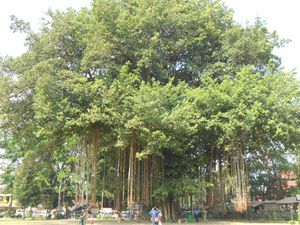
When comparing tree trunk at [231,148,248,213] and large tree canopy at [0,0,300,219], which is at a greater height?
large tree canopy at [0,0,300,219]

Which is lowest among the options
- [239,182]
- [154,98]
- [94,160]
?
[239,182]

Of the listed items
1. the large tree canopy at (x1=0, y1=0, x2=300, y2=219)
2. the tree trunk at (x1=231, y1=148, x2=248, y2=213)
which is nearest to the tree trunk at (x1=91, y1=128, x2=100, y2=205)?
the large tree canopy at (x1=0, y1=0, x2=300, y2=219)

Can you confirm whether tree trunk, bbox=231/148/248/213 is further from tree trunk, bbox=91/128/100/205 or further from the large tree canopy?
tree trunk, bbox=91/128/100/205

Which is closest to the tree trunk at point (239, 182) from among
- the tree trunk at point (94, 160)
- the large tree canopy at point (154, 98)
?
the large tree canopy at point (154, 98)

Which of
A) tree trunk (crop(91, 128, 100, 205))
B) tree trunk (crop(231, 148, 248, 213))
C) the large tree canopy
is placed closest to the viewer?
the large tree canopy

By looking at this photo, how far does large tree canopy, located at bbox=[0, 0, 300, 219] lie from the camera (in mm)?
15477

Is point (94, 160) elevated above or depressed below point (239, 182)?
above

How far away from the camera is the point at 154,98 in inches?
588

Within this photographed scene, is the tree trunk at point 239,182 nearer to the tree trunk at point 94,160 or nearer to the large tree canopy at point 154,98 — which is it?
the large tree canopy at point 154,98

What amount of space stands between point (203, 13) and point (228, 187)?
9.87 m

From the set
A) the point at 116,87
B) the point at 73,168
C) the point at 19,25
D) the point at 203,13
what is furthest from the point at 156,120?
the point at 73,168

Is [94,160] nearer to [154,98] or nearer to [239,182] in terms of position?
[154,98]

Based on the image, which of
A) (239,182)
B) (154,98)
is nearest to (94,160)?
(154,98)

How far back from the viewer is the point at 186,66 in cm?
1928
